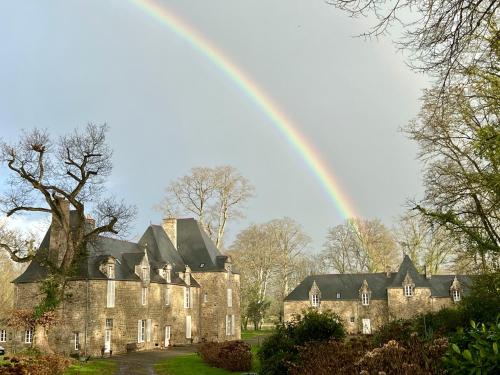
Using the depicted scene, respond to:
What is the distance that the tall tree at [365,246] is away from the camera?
58875mm

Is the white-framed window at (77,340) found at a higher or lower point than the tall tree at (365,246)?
lower

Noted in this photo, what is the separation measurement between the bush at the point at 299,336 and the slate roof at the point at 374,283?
122 feet

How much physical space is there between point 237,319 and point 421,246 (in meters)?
21.2

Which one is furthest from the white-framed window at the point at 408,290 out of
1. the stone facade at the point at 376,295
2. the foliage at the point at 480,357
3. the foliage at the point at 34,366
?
the foliage at the point at 480,357

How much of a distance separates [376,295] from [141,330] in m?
25.8

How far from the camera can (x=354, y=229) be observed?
59.7 m

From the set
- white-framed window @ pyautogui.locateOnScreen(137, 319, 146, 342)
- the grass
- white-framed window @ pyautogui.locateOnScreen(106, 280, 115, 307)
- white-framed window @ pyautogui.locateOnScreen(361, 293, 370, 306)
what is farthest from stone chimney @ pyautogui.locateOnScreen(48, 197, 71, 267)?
white-framed window @ pyautogui.locateOnScreen(361, 293, 370, 306)

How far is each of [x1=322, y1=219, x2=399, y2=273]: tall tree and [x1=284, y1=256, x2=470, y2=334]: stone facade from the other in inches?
279

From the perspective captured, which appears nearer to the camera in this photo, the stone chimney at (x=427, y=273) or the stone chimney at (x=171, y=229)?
the stone chimney at (x=171, y=229)

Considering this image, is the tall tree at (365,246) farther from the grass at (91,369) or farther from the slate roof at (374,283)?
the grass at (91,369)

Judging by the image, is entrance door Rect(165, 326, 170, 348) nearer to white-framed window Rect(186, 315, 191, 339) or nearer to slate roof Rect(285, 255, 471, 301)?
white-framed window Rect(186, 315, 191, 339)

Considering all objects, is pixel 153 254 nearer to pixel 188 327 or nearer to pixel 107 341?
pixel 188 327

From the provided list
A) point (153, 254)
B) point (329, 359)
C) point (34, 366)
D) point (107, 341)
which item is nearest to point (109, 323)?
point (107, 341)

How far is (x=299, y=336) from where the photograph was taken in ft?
47.6
